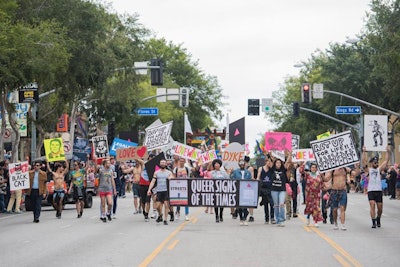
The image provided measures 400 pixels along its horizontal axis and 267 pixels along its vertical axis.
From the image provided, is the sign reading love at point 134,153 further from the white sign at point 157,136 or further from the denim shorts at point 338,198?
the denim shorts at point 338,198

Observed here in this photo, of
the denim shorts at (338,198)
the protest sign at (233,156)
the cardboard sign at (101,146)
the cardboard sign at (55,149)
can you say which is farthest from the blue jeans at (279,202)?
the cardboard sign at (101,146)

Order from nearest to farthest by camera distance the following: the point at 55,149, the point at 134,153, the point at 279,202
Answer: the point at 279,202 < the point at 134,153 < the point at 55,149

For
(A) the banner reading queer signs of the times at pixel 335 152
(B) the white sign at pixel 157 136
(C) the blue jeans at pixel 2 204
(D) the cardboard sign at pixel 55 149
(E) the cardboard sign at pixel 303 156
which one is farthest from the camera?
(E) the cardboard sign at pixel 303 156

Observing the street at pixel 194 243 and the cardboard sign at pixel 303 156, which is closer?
the street at pixel 194 243

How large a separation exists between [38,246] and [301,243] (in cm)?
522

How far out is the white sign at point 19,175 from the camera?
30875 millimetres

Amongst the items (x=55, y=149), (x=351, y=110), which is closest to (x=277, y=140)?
(x=55, y=149)

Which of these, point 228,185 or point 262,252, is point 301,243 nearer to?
point 262,252

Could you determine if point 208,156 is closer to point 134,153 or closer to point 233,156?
point 134,153

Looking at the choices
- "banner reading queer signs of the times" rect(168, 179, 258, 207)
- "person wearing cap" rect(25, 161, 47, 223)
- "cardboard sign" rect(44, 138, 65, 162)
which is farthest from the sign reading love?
"cardboard sign" rect(44, 138, 65, 162)

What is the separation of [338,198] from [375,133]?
8.09m

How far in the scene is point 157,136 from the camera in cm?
3112

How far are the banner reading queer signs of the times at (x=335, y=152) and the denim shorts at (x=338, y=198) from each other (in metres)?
0.92

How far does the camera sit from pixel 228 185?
2483 cm
